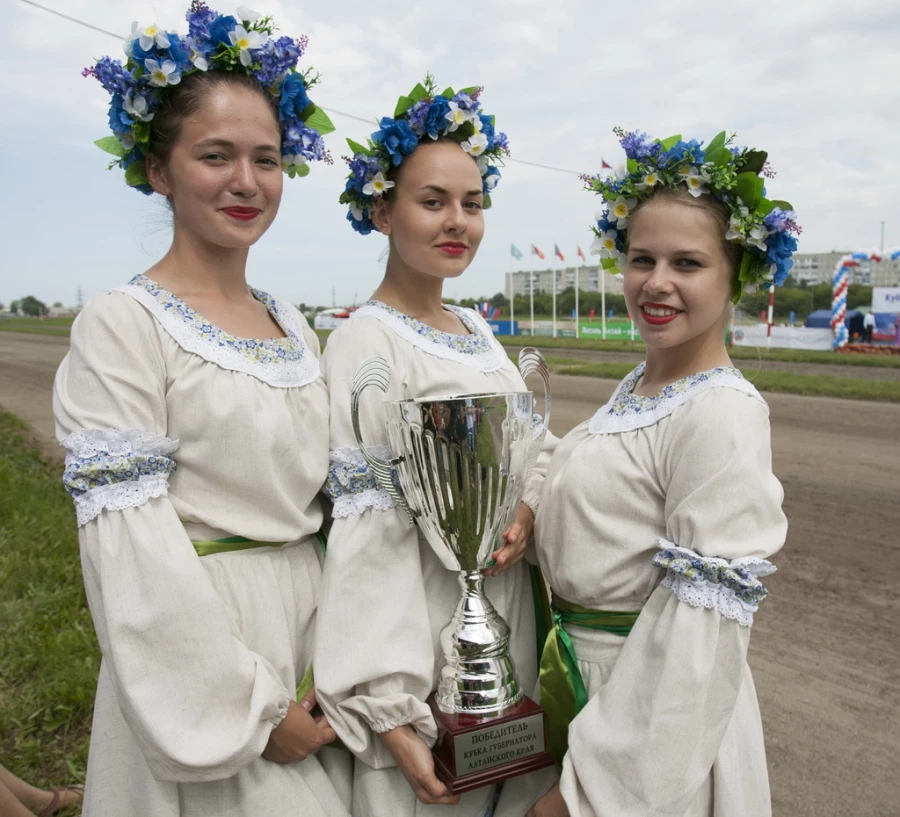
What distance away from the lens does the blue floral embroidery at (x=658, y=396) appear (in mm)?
1703

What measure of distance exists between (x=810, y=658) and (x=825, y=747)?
26.9 inches

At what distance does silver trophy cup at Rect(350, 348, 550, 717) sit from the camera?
161 centimetres

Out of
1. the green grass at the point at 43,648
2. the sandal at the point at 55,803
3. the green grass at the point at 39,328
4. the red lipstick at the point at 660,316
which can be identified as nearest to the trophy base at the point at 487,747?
the red lipstick at the point at 660,316

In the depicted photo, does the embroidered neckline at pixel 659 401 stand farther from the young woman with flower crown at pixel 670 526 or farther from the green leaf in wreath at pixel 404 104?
the green leaf in wreath at pixel 404 104

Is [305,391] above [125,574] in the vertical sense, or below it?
above

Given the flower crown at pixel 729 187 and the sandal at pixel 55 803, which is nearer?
the flower crown at pixel 729 187

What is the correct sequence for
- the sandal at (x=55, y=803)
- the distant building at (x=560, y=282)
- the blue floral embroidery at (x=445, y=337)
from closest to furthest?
the blue floral embroidery at (x=445, y=337)
the sandal at (x=55, y=803)
the distant building at (x=560, y=282)

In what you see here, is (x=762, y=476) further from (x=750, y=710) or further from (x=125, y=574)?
(x=125, y=574)

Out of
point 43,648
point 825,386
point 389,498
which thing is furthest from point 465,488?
point 825,386

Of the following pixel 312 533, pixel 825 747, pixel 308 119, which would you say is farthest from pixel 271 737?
pixel 825 747

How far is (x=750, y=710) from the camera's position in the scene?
1.73m

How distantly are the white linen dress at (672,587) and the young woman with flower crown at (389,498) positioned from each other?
0.24 m

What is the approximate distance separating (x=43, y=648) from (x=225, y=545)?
87.8 inches

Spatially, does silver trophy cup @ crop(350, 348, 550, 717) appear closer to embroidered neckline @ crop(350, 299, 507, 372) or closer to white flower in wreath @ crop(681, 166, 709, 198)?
embroidered neckline @ crop(350, 299, 507, 372)
